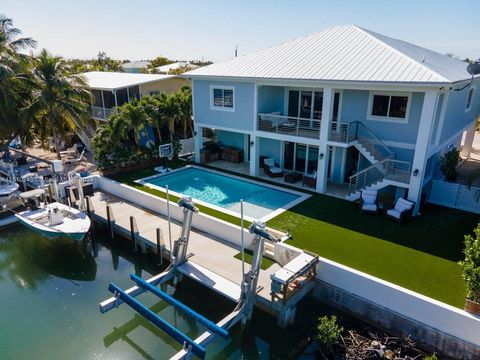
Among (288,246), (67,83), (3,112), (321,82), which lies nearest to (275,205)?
(288,246)

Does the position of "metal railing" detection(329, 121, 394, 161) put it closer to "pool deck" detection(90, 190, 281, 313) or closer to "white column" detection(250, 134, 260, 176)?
"white column" detection(250, 134, 260, 176)

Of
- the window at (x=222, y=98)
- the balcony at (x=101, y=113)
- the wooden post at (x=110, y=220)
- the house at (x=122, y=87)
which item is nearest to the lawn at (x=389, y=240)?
the wooden post at (x=110, y=220)

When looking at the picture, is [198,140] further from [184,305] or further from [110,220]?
[184,305]

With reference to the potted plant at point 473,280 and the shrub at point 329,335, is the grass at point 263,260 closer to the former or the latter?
the shrub at point 329,335

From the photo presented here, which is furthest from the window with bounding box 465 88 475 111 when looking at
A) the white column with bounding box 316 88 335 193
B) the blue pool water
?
the blue pool water

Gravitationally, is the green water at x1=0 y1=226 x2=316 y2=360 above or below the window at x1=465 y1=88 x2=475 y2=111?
below

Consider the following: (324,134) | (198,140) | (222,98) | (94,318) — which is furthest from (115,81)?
(94,318)
